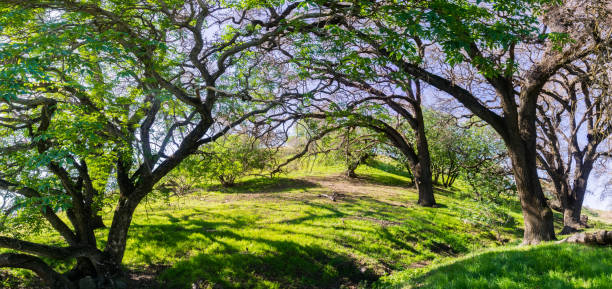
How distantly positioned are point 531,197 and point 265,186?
2238 cm

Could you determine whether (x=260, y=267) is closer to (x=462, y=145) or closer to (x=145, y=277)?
(x=145, y=277)

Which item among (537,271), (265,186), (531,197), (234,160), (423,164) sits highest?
(234,160)

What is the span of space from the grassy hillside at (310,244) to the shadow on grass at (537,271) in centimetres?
8

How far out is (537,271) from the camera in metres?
6.08

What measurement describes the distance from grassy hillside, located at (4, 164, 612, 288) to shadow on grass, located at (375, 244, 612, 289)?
0.08 m

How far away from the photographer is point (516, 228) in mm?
16453

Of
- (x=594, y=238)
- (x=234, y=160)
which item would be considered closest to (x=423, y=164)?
(x=594, y=238)

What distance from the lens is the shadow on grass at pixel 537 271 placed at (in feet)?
17.3

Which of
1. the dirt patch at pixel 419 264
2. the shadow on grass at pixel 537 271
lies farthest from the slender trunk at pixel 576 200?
the shadow on grass at pixel 537 271

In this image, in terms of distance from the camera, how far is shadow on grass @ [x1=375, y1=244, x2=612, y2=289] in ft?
17.3

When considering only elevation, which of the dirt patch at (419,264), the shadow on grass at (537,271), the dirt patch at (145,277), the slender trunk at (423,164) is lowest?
the dirt patch at (419,264)

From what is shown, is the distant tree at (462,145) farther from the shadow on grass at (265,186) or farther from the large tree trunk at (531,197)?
the shadow on grass at (265,186)

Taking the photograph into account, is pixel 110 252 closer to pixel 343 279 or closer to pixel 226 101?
pixel 226 101

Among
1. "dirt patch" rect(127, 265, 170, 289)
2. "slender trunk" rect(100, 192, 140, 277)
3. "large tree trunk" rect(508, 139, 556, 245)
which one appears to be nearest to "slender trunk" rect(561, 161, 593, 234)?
"large tree trunk" rect(508, 139, 556, 245)
